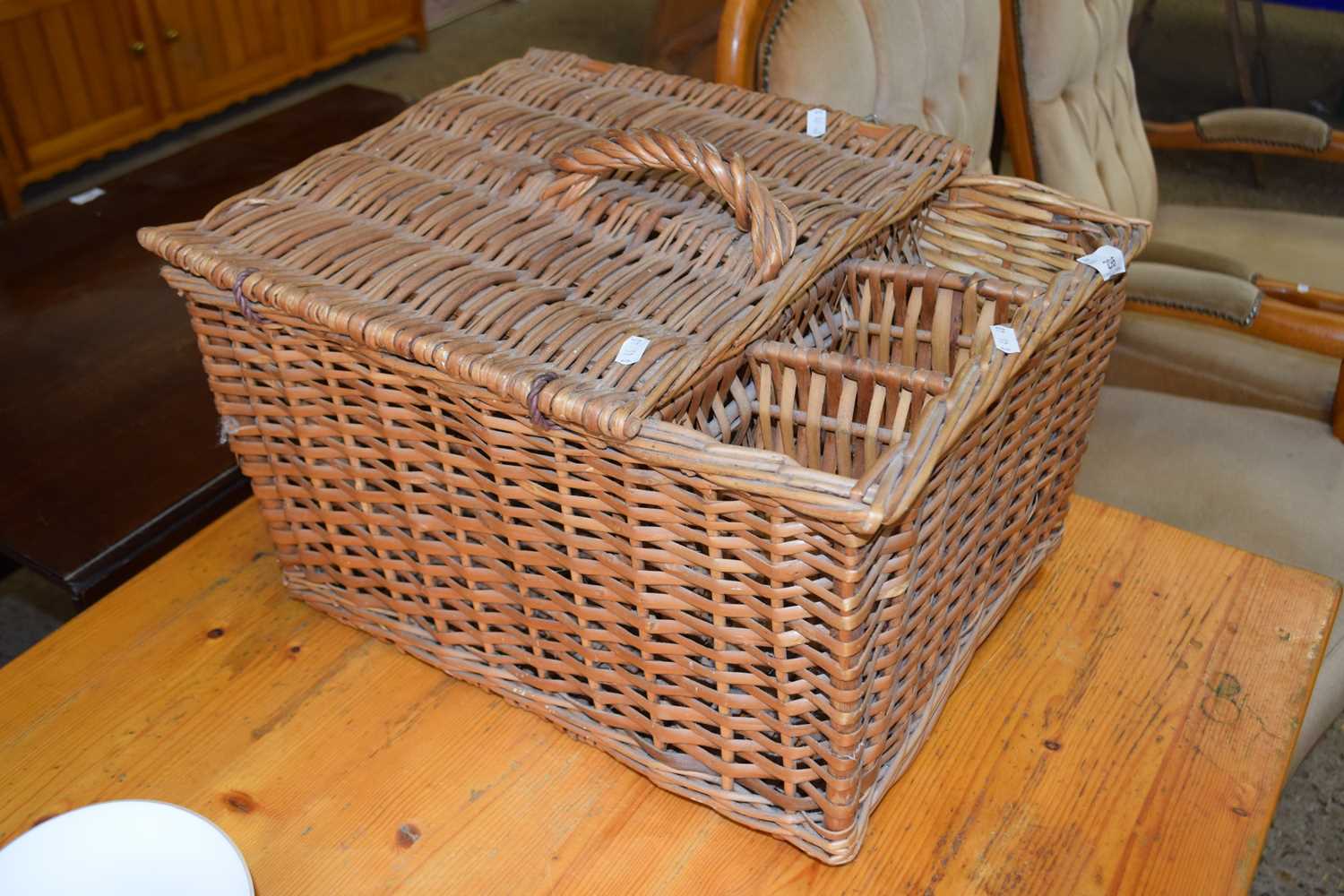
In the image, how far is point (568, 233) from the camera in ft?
2.36

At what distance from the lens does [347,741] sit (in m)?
0.72

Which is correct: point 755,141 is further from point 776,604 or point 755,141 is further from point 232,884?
point 232,884

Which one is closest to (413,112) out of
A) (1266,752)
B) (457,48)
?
(1266,752)

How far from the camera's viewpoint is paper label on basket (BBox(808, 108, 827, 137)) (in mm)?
848

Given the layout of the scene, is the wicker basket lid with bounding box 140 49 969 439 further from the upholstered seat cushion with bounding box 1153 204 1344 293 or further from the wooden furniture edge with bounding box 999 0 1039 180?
the upholstered seat cushion with bounding box 1153 204 1344 293

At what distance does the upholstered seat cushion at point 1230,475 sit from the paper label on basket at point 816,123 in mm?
527

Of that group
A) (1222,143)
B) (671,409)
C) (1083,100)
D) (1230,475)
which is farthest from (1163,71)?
(671,409)

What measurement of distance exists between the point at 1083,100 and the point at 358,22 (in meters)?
2.27

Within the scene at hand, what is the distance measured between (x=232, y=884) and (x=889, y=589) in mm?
349

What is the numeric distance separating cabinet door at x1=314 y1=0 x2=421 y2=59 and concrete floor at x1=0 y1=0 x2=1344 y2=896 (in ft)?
0.29

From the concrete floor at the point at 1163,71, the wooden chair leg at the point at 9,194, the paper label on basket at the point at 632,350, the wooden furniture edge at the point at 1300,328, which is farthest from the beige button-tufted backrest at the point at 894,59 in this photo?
the wooden chair leg at the point at 9,194

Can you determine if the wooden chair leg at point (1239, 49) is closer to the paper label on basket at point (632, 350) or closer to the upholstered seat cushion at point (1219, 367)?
the upholstered seat cushion at point (1219, 367)

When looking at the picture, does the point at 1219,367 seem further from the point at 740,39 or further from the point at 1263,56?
the point at 1263,56

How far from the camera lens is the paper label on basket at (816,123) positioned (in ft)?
2.78
